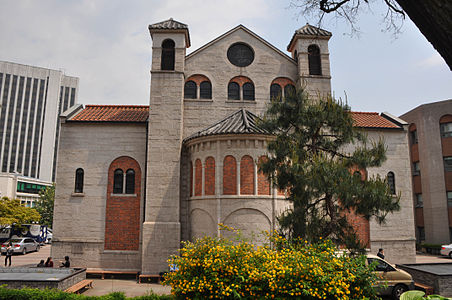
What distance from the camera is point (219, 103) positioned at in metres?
21.7

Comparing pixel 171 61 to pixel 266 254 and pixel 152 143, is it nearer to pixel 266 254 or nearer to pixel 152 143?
pixel 152 143

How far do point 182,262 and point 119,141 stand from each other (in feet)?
49.3

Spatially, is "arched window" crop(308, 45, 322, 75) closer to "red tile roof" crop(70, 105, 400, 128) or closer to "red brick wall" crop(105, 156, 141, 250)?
"red tile roof" crop(70, 105, 400, 128)

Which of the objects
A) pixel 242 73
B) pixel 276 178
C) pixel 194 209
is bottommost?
pixel 194 209

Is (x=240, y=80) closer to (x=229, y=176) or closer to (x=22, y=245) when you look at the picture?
(x=229, y=176)

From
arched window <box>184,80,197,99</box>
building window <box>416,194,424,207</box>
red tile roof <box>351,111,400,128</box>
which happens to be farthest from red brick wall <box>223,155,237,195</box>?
building window <box>416,194,424,207</box>

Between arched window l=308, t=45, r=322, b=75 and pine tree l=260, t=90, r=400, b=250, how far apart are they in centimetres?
1020

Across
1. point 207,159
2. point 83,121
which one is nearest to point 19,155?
point 83,121

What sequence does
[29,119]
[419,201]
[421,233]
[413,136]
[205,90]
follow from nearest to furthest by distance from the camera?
[205,90] → [421,233] → [419,201] → [413,136] → [29,119]

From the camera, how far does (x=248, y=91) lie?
2214cm

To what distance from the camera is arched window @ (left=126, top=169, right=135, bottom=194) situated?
21.6 m

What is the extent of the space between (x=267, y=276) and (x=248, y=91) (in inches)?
625

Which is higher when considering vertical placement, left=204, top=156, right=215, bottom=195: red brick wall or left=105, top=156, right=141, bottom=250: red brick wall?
left=204, top=156, right=215, bottom=195: red brick wall

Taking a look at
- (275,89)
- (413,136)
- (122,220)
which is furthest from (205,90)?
(413,136)
